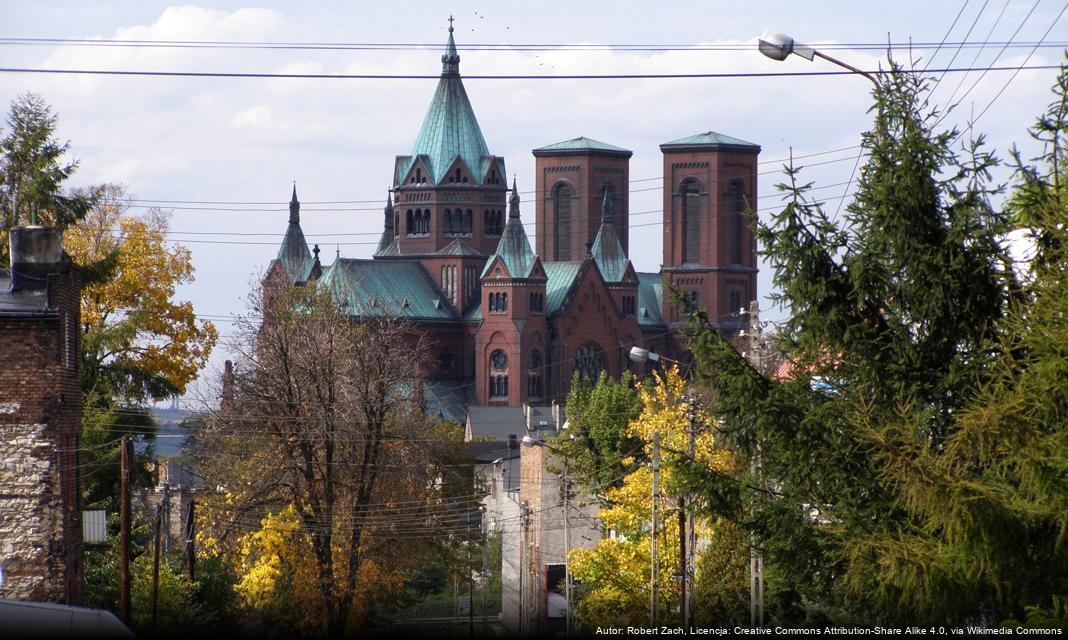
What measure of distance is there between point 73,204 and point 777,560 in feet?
107

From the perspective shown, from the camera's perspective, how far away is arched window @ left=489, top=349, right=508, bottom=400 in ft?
349

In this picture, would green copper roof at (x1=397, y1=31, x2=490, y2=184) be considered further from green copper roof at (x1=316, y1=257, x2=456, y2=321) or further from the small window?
the small window

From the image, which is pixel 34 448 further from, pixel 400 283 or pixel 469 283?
pixel 469 283

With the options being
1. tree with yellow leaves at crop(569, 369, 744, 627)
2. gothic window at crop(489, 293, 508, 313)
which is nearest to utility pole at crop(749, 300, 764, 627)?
tree with yellow leaves at crop(569, 369, 744, 627)

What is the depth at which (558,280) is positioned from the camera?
111938 millimetres

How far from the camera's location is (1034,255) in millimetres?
14086

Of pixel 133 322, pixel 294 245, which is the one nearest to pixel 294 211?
pixel 294 245

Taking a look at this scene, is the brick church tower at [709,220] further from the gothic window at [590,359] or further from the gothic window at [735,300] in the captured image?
the gothic window at [590,359]

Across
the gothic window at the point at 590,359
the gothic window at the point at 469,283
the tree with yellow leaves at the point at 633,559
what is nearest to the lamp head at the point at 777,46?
the tree with yellow leaves at the point at 633,559

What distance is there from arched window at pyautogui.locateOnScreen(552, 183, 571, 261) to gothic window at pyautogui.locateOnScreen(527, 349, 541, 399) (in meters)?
19.6

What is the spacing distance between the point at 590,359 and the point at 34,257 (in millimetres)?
88479

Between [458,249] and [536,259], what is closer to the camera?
[536,259]

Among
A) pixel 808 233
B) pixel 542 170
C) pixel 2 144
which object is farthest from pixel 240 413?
pixel 542 170

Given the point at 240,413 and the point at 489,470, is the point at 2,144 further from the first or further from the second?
the point at 489,470
